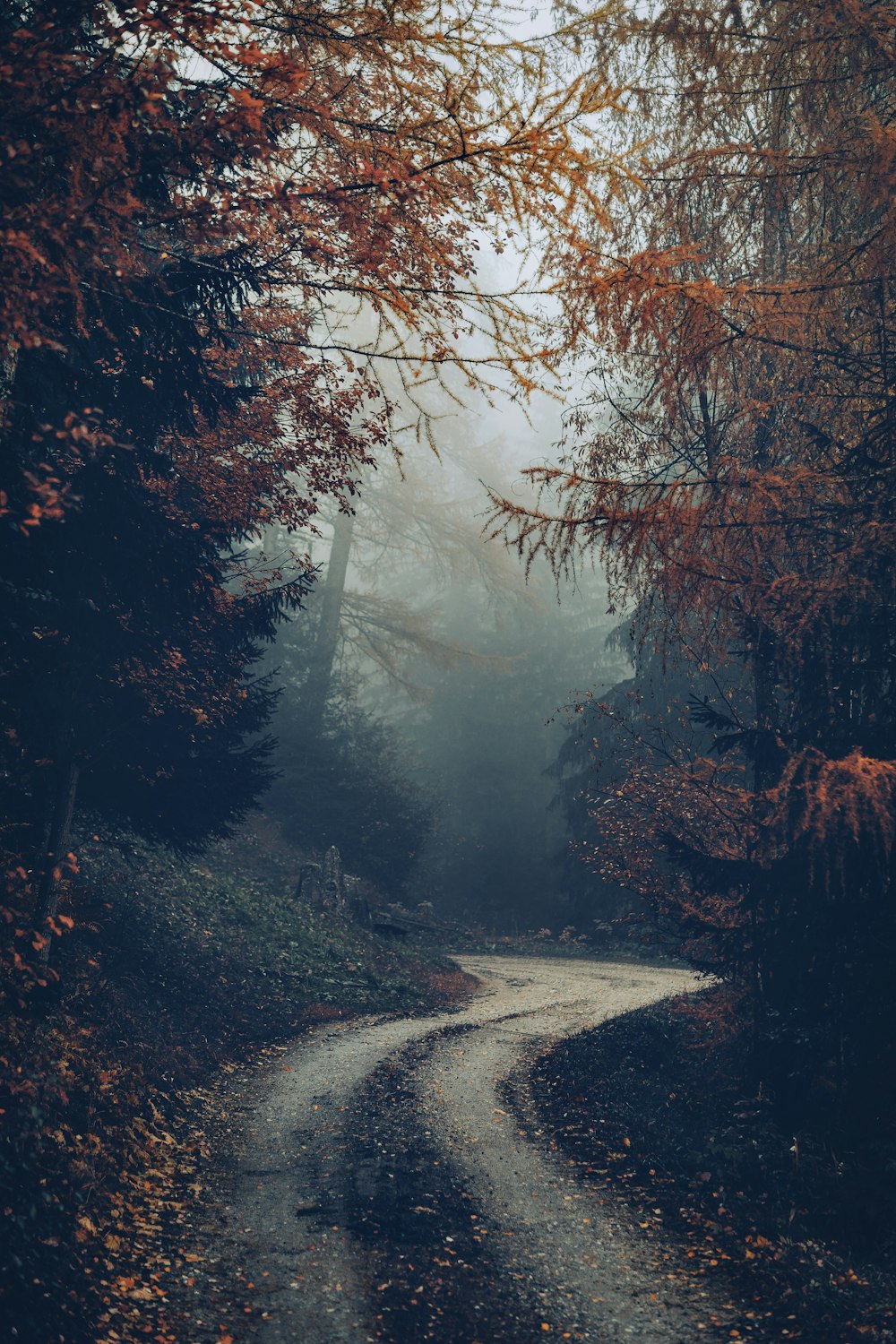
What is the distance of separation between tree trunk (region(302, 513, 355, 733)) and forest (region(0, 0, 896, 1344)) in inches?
518

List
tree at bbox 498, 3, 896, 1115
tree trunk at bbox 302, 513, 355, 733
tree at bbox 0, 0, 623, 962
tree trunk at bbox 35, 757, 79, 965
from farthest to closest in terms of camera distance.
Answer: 1. tree trunk at bbox 302, 513, 355, 733
2. tree trunk at bbox 35, 757, 79, 965
3. tree at bbox 498, 3, 896, 1115
4. tree at bbox 0, 0, 623, 962

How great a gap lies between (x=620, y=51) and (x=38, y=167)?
6.47 m

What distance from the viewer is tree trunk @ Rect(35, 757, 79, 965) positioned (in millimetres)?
8508

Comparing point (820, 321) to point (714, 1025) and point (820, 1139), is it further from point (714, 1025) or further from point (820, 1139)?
point (714, 1025)

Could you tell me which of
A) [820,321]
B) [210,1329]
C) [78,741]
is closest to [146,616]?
[78,741]

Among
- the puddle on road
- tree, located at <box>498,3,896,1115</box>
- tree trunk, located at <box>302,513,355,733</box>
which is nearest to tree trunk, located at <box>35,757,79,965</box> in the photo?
the puddle on road

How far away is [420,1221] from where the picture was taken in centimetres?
634

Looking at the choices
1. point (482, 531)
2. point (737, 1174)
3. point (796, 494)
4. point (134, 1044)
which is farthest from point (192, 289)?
point (737, 1174)

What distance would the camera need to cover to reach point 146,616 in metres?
8.90

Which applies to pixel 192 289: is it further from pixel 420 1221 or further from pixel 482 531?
pixel 420 1221

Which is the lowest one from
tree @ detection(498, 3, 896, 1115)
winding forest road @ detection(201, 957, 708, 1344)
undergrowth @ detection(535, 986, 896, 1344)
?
winding forest road @ detection(201, 957, 708, 1344)

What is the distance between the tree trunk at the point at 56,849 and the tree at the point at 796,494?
5633 mm

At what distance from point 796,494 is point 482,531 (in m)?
2.83

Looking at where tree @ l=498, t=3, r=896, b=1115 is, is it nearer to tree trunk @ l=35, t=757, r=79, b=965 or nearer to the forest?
the forest
